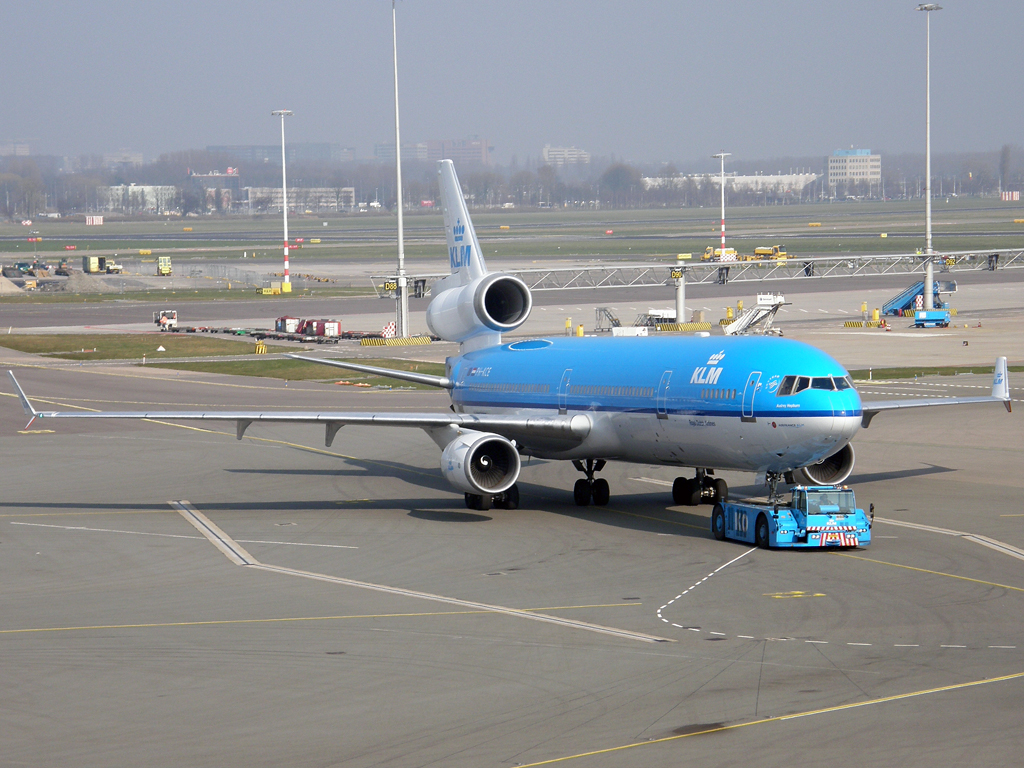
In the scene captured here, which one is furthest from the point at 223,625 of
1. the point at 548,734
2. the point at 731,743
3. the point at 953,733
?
the point at 953,733

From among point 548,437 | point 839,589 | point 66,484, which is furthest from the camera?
point 66,484

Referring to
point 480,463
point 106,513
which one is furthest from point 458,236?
point 106,513

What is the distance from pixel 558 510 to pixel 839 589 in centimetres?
1235

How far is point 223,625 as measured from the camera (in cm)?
2456

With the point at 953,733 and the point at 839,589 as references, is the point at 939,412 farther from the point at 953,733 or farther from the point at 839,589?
the point at 953,733

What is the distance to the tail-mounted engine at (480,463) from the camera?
35.7m

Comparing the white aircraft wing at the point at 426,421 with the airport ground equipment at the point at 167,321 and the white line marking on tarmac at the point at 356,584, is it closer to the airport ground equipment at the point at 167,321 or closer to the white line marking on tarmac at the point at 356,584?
Answer: the white line marking on tarmac at the point at 356,584

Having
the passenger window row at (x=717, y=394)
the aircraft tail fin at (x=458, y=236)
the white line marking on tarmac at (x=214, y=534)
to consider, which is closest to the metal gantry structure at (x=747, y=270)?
the aircraft tail fin at (x=458, y=236)

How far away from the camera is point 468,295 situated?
44.1m

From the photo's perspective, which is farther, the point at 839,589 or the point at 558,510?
the point at 558,510

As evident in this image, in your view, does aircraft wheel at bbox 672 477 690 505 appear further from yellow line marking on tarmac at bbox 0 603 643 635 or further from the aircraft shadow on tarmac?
yellow line marking on tarmac at bbox 0 603 643 635

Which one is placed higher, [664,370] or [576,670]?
[664,370]

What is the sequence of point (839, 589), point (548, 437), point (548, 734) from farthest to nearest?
1. point (548, 437)
2. point (839, 589)
3. point (548, 734)

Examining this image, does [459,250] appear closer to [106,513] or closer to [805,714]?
[106,513]
